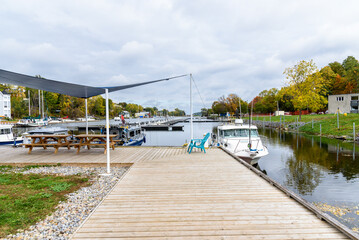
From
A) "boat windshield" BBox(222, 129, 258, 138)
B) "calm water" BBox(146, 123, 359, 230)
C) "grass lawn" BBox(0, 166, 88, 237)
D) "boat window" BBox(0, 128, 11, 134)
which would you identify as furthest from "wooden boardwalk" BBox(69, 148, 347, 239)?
"boat window" BBox(0, 128, 11, 134)

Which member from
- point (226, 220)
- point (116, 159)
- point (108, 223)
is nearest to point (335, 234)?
point (226, 220)

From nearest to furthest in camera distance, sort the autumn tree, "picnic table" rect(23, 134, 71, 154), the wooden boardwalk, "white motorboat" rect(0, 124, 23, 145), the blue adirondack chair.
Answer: the wooden boardwalk
"picnic table" rect(23, 134, 71, 154)
the blue adirondack chair
"white motorboat" rect(0, 124, 23, 145)
the autumn tree

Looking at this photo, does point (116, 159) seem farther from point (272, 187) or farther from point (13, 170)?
point (272, 187)

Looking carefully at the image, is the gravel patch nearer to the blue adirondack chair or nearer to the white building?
the blue adirondack chair

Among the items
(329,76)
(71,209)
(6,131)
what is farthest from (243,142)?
(329,76)

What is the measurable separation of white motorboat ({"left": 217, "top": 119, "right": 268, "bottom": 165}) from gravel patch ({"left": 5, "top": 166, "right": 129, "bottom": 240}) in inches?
261

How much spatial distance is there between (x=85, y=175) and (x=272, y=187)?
5.59m

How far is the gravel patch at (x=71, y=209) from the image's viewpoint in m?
3.31

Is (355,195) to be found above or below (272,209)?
below

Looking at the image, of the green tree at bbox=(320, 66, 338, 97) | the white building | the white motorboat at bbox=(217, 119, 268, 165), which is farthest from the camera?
the white building

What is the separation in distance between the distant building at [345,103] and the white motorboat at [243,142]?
1558 inches

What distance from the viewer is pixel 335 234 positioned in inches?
113

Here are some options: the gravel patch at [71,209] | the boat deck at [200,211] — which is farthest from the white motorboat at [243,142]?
the gravel patch at [71,209]

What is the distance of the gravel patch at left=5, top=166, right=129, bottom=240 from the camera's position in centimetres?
331
